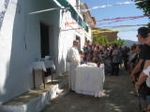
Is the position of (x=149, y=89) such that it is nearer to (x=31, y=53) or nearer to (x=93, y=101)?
(x=93, y=101)

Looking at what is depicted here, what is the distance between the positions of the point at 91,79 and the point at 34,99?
8.46 ft

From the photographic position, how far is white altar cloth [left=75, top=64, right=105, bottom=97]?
9.53 meters

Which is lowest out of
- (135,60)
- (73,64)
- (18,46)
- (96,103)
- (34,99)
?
(96,103)

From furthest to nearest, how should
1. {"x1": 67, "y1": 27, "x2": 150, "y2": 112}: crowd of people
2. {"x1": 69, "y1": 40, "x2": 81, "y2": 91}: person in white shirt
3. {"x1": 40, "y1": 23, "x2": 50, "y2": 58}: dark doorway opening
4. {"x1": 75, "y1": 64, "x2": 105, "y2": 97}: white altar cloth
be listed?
{"x1": 40, "y1": 23, "x2": 50, "y2": 58}: dark doorway opening, {"x1": 69, "y1": 40, "x2": 81, "y2": 91}: person in white shirt, {"x1": 75, "y1": 64, "x2": 105, "y2": 97}: white altar cloth, {"x1": 67, "y1": 27, "x2": 150, "y2": 112}: crowd of people

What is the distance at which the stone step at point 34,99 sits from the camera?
6807mm

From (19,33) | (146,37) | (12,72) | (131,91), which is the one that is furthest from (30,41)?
(146,37)

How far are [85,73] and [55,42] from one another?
10.7 ft

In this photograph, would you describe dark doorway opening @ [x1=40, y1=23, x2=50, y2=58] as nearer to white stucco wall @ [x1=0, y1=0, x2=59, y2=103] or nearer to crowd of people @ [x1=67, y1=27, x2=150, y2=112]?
crowd of people @ [x1=67, y1=27, x2=150, y2=112]

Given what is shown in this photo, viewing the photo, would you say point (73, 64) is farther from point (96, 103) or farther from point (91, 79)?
point (96, 103)

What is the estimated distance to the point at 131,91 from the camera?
10.9m

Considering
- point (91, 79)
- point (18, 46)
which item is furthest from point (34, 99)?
point (91, 79)

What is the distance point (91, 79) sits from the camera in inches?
379

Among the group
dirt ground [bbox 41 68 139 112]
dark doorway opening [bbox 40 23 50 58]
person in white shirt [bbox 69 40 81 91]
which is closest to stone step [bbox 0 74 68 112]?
dirt ground [bbox 41 68 139 112]

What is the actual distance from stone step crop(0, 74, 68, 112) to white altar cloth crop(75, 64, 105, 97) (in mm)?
806
